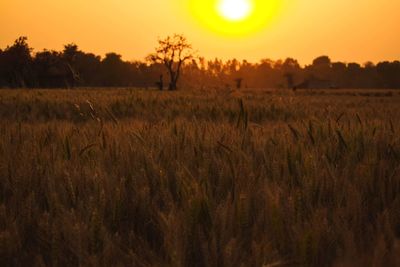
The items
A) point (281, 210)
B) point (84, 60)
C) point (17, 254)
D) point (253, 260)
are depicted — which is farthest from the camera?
point (84, 60)

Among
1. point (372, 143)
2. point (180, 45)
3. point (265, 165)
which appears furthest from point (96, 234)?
point (180, 45)

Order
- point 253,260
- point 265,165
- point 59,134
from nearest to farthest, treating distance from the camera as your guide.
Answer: point 253,260 < point 265,165 < point 59,134

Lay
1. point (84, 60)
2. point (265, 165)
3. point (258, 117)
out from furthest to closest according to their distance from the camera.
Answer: point (84, 60)
point (258, 117)
point (265, 165)

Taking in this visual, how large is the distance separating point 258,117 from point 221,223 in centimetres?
526

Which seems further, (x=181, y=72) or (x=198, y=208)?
(x=181, y=72)

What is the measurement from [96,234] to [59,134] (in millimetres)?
1948

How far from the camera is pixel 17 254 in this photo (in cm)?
123

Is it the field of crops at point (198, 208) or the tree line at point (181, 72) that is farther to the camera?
the tree line at point (181, 72)

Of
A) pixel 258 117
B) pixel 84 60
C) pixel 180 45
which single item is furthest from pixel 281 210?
pixel 84 60

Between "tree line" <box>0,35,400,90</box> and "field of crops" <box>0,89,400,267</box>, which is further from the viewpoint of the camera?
"tree line" <box>0,35,400,90</box>

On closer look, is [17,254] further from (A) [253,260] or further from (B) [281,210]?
(B) [281,210]

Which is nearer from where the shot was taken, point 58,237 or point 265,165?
point 58,237

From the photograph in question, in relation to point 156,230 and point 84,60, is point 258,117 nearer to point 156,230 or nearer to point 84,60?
point 156,230

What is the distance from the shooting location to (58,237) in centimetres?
125
